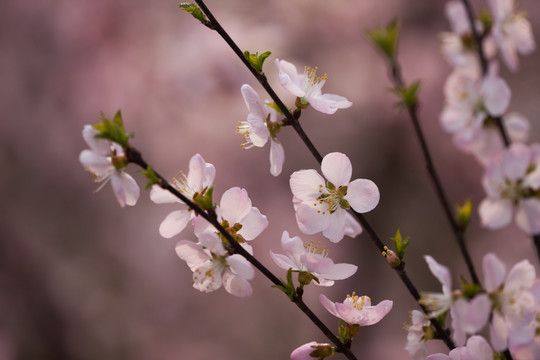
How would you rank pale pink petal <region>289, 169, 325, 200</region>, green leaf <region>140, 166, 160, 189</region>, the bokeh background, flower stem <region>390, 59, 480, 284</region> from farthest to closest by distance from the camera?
1. the bokeh background
2. pale pink petal <region>289, 169, 325, 200</region>
3. green leaf <region>140, 166, 160, 189</region>
4. flower stem <region>390, 59, 480, 284</region>

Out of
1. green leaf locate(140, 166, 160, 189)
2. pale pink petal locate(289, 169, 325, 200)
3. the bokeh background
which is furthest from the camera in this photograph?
the bokeh background

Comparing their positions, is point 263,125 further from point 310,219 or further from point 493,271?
point 493,271

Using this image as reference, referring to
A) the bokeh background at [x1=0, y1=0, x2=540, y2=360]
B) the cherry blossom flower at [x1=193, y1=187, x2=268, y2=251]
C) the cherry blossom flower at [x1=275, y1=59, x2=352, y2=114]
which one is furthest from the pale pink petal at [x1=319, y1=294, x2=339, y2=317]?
the bokeh background at [x1=0, y1=0, x2=540, y2=360]

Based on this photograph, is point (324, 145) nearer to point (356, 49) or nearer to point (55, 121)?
point (356, 49)

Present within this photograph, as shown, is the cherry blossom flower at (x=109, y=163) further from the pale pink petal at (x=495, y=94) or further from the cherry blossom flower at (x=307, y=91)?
the pale pink petal at (x=495, y=94)

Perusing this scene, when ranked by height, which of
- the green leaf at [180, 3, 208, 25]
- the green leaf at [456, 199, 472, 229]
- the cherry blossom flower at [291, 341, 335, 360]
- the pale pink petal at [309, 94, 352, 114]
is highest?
the green leaf at [180, 3, 208, 25]

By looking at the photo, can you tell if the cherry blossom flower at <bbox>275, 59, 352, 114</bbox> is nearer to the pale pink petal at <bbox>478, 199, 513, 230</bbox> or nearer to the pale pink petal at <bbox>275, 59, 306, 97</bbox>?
the pale pink petal at <bbox>275, 59, 306, 97</bbox>

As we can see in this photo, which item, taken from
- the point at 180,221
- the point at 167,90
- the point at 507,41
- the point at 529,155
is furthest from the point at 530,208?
the point at 167,90

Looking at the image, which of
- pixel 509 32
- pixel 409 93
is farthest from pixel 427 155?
pixel 509 32
